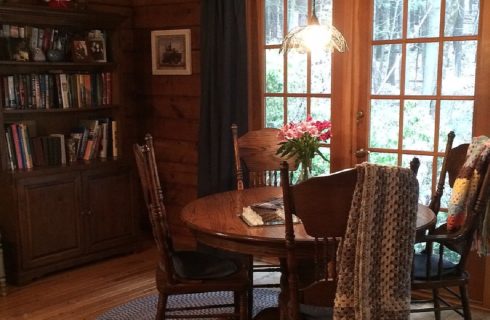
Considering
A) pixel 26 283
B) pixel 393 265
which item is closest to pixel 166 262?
pixel 393 265

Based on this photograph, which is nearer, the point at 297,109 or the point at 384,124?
the point at 384,124

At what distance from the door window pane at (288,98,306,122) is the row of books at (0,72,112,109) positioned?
144 cm

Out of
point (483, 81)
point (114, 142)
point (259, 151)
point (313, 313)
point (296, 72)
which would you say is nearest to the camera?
point (313, 313)

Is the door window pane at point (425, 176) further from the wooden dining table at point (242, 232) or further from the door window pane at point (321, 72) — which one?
the wooden dining table at point (242, 232)

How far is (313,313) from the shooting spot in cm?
220

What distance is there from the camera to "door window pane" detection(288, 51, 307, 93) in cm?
388

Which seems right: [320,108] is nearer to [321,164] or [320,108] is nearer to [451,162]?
[321,164]

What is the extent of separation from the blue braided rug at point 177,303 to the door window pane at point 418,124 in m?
1.30

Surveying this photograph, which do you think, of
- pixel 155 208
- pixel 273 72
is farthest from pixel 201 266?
pixel 273 72

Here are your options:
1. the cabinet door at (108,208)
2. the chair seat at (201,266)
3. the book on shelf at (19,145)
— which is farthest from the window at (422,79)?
the book on shelf at (19,145)

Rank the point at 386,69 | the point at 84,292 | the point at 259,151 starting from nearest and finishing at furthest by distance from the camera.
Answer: the point at 259,151, the point at 386,69, the point at 84,292

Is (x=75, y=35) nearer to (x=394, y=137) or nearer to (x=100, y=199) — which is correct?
(x=100, y=199)

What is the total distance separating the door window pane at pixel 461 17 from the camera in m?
3.17

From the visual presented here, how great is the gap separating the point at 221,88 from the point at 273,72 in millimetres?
392
